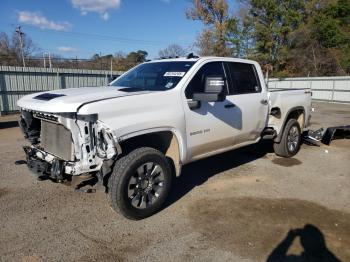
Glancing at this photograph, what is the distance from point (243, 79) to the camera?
18.7ft

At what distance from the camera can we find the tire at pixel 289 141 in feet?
22.6

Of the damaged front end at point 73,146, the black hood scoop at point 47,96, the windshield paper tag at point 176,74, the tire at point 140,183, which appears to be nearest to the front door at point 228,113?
the windshield paper tag at point 176,74

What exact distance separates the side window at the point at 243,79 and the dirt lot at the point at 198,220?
1.54 m

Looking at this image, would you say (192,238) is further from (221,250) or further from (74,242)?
(74,242)

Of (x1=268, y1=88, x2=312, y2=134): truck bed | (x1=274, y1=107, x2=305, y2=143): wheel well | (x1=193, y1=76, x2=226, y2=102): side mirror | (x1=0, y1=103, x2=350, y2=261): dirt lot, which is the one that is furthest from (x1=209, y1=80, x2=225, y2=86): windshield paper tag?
(x1=274, y1=107, x2=305, y2=143): wheel well

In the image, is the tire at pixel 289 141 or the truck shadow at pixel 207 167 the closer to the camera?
the truck shadow at pixel 207 167

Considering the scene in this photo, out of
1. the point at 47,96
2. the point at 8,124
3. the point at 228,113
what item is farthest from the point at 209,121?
the point at 8,124

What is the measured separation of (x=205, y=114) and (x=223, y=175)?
1.67 metres

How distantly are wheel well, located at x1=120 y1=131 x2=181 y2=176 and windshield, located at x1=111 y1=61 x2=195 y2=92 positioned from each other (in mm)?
652

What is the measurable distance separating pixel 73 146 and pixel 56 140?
408mm

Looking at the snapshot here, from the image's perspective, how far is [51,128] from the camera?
13.3ft

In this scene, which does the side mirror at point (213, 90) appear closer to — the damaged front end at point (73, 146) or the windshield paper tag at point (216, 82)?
the windshield paper tag at point (216, 82)

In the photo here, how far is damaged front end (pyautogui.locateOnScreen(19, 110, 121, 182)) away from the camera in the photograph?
358 cm

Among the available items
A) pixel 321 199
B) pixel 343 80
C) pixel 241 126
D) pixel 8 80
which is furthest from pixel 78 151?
pixel 343 80
